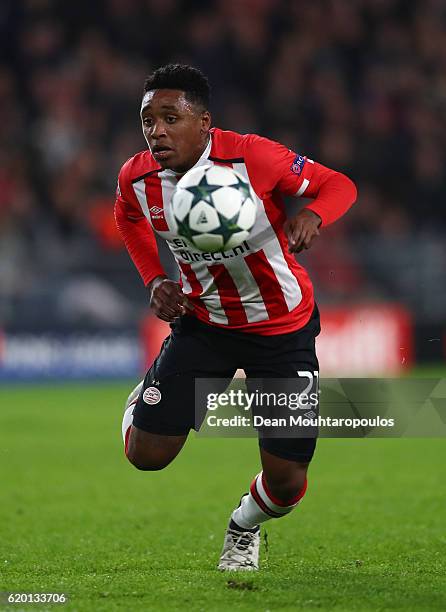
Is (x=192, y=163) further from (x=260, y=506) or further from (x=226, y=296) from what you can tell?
(x=260, y=506)

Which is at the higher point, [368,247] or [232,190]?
[368,247]

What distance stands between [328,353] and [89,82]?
5011 millimetres

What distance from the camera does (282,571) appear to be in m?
5.07

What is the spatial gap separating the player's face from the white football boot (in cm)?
173

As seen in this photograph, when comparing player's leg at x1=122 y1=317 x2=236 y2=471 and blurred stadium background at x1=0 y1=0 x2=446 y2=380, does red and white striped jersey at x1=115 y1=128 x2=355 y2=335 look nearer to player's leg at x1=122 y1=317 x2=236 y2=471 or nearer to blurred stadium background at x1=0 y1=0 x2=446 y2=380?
player's leg at x1=122 y1=317 x2=236 y2=471

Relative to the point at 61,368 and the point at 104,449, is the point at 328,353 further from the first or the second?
the point at 104,449

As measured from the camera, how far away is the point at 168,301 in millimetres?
4930

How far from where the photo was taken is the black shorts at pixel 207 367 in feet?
16.6

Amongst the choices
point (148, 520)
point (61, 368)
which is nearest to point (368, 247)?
point (61, 368)

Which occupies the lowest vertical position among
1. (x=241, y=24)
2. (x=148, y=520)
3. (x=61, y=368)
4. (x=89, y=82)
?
(x=148, y=520)

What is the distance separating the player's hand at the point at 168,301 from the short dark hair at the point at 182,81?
2.63 ft

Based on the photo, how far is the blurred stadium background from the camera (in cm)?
1397

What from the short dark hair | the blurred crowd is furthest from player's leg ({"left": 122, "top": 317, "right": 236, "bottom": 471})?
the blurred crowd

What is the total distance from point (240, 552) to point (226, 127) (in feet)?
35.4
